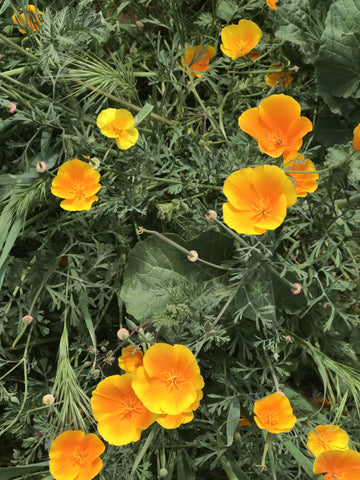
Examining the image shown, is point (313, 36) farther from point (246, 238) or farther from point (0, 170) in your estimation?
point (0, 170)

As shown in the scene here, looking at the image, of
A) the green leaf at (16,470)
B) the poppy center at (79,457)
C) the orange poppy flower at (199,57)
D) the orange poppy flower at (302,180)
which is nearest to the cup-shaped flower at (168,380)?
the poppy center at (79,457)

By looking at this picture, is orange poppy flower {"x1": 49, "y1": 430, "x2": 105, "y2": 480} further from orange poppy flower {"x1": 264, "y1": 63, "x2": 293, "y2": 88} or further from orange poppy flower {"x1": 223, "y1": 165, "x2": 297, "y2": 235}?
orange poppy flower {"x1": 264, "y1": 63, "x2": 293, "y2": 88}

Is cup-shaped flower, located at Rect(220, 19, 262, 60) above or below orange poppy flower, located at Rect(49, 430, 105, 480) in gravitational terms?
above

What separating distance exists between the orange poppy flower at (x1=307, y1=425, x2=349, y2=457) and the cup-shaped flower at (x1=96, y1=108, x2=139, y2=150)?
102 cm

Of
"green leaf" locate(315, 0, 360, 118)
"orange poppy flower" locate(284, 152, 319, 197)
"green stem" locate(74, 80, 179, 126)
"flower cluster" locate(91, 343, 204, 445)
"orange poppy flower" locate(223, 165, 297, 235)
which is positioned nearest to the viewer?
"orange poppy flower" locate(223, 165, 297, 235)

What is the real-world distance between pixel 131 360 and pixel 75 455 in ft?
1.04

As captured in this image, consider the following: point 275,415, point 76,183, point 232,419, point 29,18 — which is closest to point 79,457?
point 232,419

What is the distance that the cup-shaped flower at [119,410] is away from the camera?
4.55 ft

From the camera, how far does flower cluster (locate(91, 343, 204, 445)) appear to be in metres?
1.33

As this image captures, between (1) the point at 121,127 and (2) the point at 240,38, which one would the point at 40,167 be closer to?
(1) the point at 121,127

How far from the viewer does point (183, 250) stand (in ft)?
4.26

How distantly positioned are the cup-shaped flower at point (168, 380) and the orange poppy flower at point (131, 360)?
10 centimetres

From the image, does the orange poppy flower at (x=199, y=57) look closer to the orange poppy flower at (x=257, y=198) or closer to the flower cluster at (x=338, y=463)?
the orange poppy flower at (x=257, y=198)

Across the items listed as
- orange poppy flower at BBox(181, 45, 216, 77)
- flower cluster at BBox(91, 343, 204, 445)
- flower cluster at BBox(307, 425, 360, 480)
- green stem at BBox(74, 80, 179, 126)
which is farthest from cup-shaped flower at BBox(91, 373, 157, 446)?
orange poppy flower at BBox(181, 45, 216, 77)
